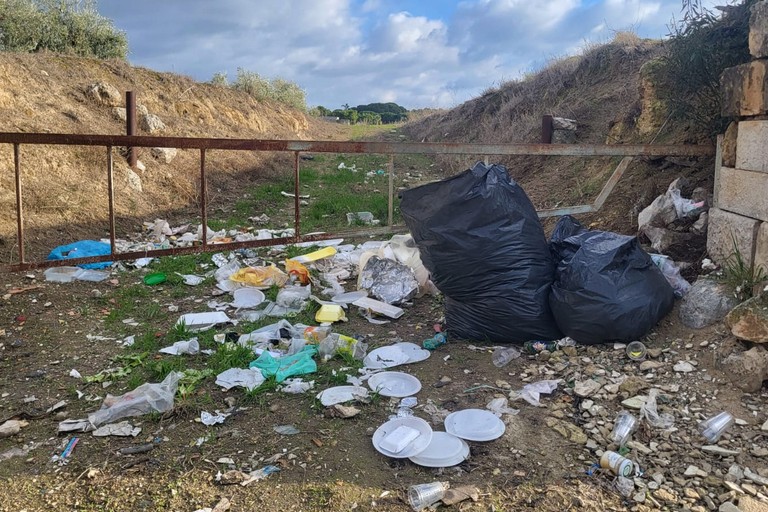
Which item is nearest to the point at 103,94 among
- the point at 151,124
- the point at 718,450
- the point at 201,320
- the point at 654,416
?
the point at 151,124

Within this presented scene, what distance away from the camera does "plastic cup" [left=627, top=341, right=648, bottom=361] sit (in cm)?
296

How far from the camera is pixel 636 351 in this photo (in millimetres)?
2992

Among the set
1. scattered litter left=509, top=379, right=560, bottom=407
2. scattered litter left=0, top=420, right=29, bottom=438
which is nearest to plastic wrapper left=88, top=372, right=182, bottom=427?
scattered litter left=0, top=420, right=29, bottom=438

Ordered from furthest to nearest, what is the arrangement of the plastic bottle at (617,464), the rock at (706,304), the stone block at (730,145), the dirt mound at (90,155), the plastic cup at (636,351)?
the dirt mound at (90,155) → the stone block at (730,145) → the rock at (706,304) → the plastic cup at (636,351) → the plastic bottle at (617,464)

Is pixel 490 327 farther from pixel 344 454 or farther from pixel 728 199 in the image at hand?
pixel 728 199

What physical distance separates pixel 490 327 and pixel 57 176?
248 inches

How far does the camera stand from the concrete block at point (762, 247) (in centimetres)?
317

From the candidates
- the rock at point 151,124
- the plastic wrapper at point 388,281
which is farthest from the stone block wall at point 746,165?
the rock at point 151,124

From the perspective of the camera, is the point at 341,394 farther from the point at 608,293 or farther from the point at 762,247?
the point at 762,247

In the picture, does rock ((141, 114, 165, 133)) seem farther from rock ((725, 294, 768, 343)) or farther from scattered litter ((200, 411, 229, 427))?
rock ((725, 294, 768, 343))

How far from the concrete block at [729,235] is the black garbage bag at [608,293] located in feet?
1.79

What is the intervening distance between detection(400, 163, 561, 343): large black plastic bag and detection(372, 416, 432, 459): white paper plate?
102 cm

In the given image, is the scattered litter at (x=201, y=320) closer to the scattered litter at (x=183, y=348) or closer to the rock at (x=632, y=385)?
the scattered litter at (x=183, y=348)

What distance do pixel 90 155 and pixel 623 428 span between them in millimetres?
7806
